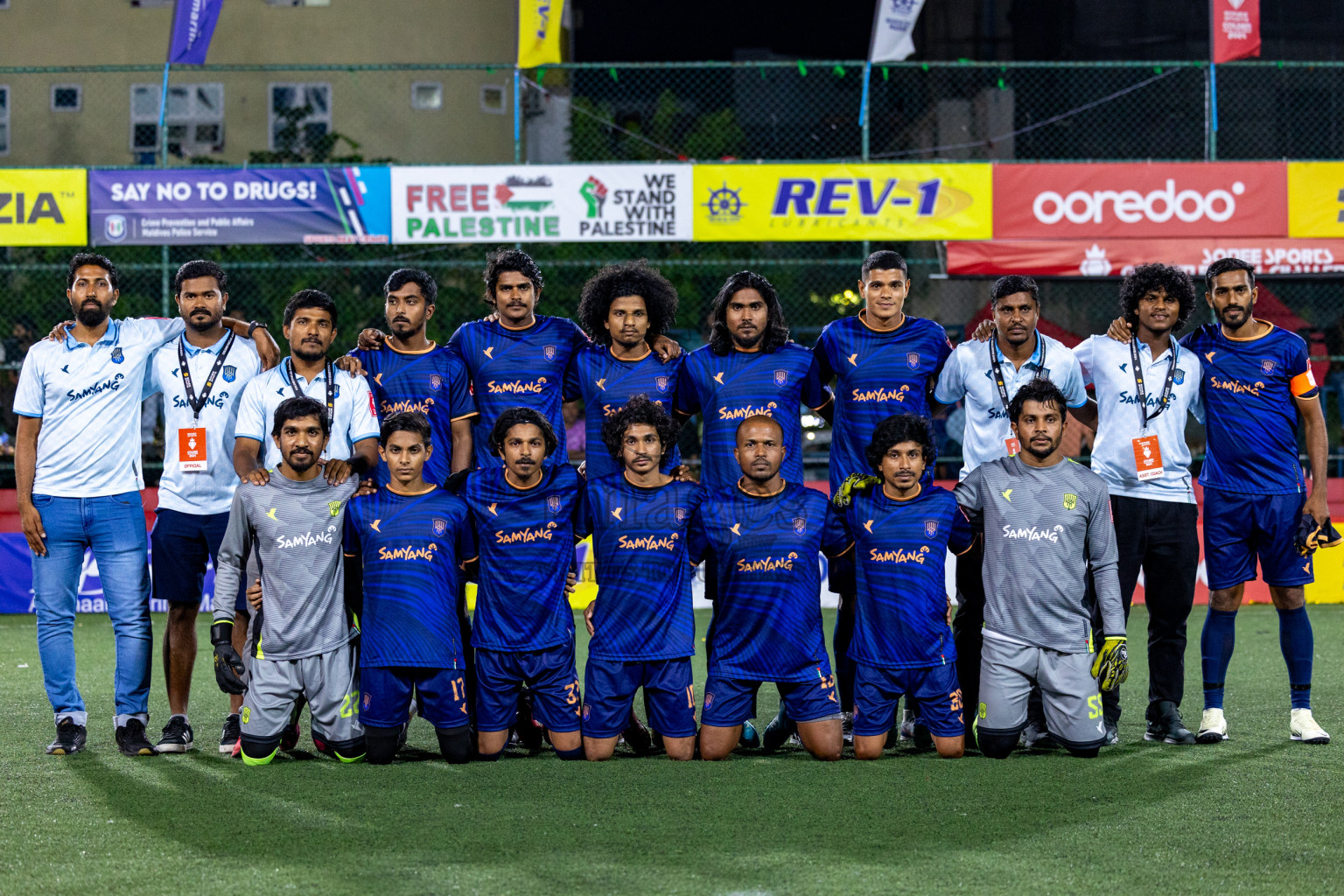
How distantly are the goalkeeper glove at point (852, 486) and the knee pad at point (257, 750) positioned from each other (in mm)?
2521

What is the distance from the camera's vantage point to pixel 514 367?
6.35 meters

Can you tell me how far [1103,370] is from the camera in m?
6.30

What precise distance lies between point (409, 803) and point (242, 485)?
1669 millimetres

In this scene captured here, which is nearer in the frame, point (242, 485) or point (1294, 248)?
point (242, 485)

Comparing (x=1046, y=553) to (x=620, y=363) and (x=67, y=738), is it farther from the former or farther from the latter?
(x=67, y=738)

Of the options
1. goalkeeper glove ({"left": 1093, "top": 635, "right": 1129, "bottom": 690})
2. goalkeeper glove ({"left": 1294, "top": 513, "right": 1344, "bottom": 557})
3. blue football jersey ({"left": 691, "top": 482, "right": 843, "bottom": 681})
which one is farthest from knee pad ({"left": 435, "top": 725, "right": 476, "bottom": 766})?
goalkeeper glove ({"left": 1294, "top": 513, "right": 1344, "bottom": 557})

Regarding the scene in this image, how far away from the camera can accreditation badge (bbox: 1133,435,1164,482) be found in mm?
6180

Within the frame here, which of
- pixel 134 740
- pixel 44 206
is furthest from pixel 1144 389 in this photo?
pixel 44 206

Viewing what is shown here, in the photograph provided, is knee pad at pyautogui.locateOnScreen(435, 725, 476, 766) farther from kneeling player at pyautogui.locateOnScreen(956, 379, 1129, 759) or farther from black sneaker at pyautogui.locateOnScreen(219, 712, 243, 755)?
kneeling player at pyautogui.locateOnScreen(956, 379, 1129, 759)

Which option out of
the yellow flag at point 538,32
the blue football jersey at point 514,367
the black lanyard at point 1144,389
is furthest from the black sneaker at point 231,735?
the yellow flag at point 538,32

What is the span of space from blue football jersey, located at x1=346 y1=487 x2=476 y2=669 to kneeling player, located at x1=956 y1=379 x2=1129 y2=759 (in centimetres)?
223

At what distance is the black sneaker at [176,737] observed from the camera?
592 cm

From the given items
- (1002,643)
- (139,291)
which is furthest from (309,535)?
(139,291)

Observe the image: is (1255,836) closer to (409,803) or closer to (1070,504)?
(1070,504)
